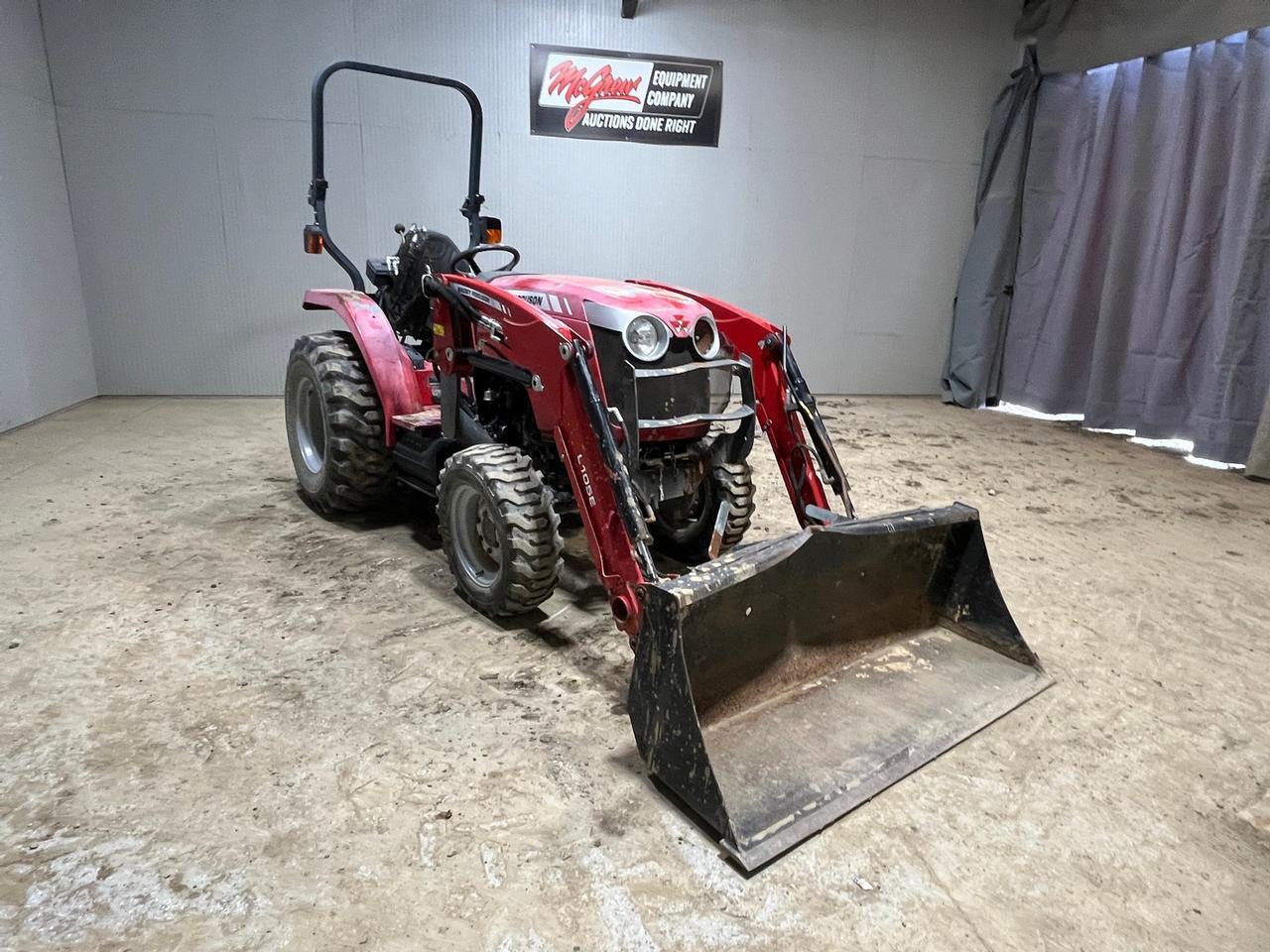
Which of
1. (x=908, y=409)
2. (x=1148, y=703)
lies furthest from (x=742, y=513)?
(x=908, y=409)

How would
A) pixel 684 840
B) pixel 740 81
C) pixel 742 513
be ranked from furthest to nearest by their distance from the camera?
pixel 740 81 < pixel 742 513 < pixel 684 840

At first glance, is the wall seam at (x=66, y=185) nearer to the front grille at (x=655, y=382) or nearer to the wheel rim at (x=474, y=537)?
the wheel rim at (x=474, y=537)

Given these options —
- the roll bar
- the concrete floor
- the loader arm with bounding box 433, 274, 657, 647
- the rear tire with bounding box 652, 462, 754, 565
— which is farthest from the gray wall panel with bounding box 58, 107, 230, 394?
the rear tire with bounding box 652, 462, 754, 565

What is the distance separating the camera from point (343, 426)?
3.19m

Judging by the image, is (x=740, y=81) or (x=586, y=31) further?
(x=740, y=81)

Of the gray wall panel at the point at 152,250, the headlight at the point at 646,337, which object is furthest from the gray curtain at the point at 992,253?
the gray wall panel at the point at 152,250

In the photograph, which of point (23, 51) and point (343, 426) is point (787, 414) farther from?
point (23, 51)

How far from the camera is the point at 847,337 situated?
7.00 metres

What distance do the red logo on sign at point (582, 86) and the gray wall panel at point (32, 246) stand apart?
3358 millimetres

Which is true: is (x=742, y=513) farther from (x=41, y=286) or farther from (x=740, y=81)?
(x=41, y=286)

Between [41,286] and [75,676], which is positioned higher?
[41,286]

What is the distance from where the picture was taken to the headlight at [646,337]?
2396 mm

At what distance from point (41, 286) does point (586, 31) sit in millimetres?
4155

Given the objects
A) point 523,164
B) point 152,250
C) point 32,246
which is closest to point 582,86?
point 523,164
